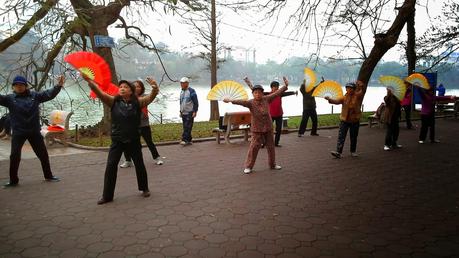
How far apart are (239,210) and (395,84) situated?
19.2 ft

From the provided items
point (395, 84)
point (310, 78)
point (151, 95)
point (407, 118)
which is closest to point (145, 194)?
point (151, 95)

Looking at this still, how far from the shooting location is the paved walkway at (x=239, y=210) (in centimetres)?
377

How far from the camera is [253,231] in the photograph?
13.6 ft

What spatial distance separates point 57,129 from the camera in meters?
9.47

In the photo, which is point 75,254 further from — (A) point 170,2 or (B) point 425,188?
(B) point 425,188

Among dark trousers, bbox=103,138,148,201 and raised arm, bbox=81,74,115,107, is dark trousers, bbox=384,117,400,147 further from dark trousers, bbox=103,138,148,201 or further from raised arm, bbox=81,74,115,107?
raised arm, bbox=81,74,115,107

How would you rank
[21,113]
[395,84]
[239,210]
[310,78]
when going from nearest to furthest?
[239,210]
[21,113]
[310,78]
[395,84]

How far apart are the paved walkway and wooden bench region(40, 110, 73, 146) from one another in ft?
6.07

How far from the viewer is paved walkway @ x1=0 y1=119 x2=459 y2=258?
3773 mm

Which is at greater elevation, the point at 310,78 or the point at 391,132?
the point at 310,78

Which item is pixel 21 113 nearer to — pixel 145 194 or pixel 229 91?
pixel 145 194

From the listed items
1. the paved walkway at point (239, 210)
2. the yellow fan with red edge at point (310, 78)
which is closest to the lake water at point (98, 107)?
the yellow fan with red edge at point (310, 78)

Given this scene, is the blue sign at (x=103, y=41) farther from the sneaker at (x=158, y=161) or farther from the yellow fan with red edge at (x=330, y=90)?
the yellow fan with red edge at (x=330, y=90)

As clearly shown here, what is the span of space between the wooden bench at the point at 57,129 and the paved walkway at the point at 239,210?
185cm
